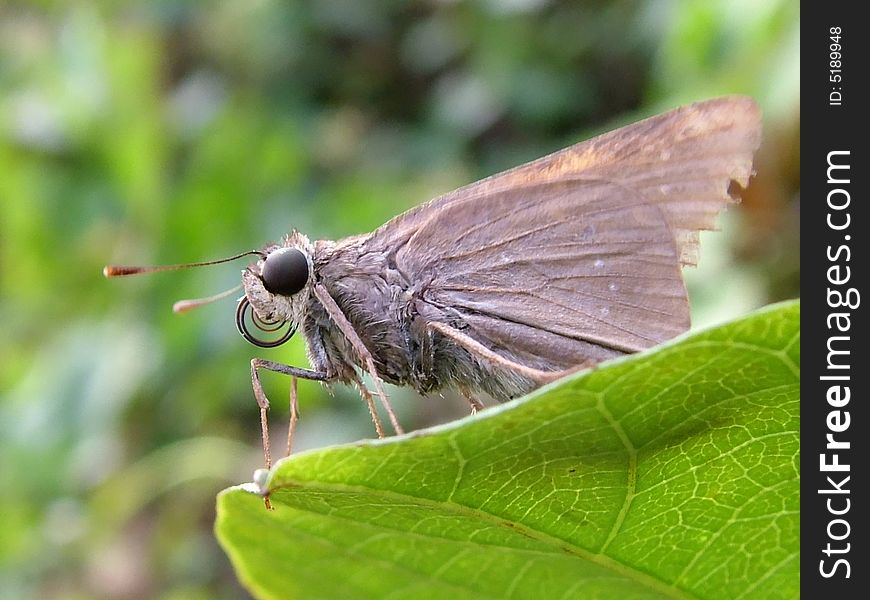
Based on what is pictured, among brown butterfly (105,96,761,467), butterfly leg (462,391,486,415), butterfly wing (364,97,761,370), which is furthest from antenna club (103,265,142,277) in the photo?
butterfly leg (462,391,486,415)

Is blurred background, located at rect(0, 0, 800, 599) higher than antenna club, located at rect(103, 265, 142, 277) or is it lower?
higher

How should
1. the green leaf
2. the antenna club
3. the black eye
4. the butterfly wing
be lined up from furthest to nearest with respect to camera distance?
1. the antenna club
2. the black eye
3. the butterfly wing
4. the green leaf

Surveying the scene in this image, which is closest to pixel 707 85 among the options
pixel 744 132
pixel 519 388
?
pixel 744 132

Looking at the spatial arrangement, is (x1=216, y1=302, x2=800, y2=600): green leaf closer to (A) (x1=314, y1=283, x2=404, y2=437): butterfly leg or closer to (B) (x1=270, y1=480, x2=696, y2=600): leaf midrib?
(B) (x1=270, y1=480, x2=696, y2=600): leaf midrib

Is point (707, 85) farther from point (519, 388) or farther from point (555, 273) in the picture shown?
point (519, 388)

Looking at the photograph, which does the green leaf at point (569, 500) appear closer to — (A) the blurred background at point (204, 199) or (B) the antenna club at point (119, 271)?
(B) the antenna club at point (119, 271)

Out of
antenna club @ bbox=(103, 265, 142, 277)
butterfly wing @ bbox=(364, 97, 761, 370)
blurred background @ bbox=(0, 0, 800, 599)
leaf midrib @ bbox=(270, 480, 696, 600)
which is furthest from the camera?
blurred background @ bbox=(0, 0, 800, 599)

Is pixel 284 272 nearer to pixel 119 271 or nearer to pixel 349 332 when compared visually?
pixel 349 332

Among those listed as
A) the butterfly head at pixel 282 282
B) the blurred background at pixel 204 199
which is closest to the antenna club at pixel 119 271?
the butterfly head at pixel 282 282
